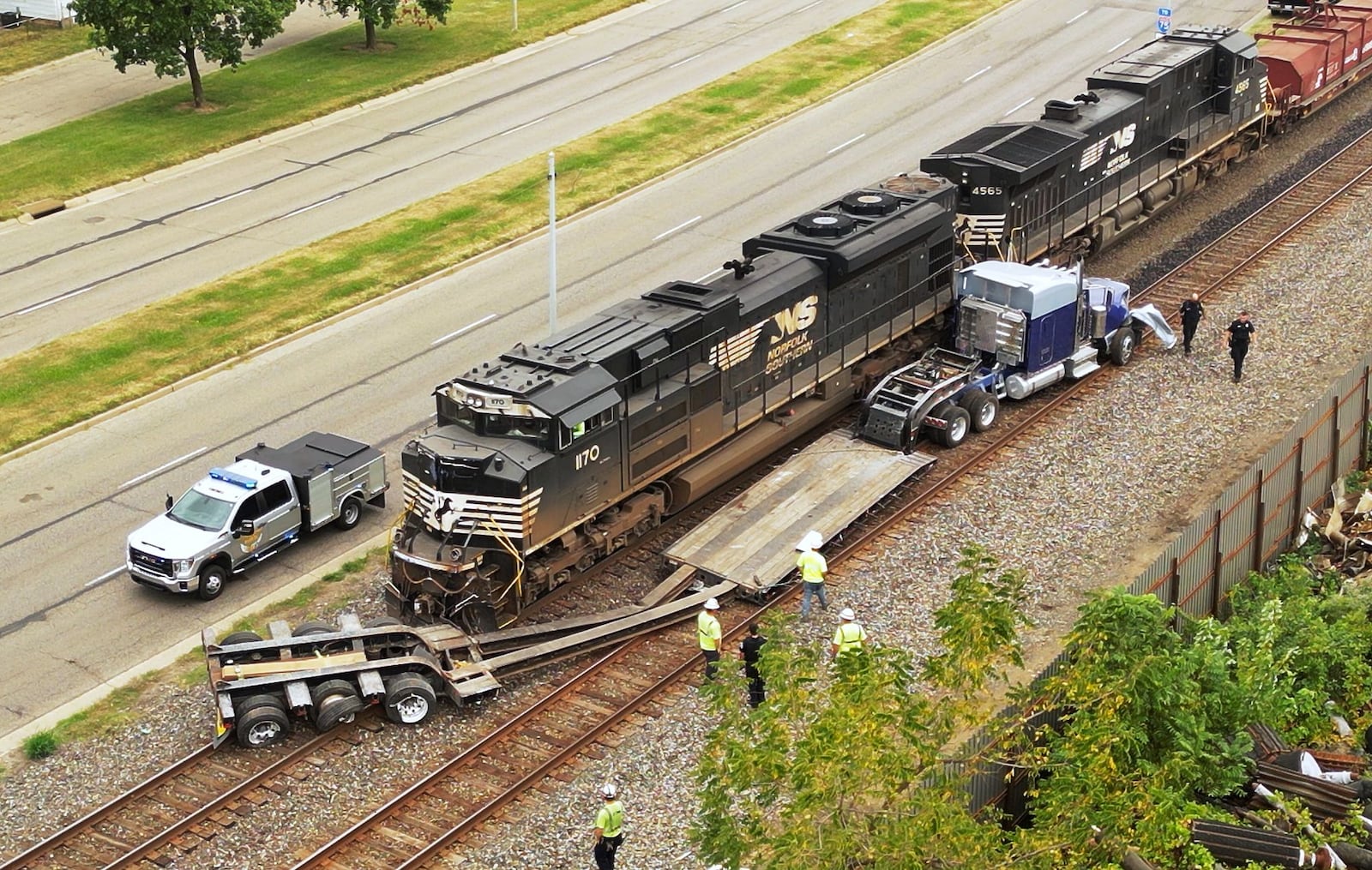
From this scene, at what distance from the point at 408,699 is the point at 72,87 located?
46.4 metres

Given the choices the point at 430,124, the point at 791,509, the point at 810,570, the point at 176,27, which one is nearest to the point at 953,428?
the point at 791,509

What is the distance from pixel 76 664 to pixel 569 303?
1951 cm

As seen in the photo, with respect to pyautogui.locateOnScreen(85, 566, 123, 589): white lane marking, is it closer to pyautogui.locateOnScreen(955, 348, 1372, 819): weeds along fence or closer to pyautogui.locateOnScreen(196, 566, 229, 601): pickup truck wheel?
pyautogui.locateOnScreen(196, 566, 229, 601): pickup truck wheel

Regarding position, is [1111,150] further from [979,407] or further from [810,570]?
[810,570]

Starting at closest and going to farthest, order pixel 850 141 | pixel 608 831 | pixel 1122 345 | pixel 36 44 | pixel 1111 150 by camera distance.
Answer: pixel 608 831 < pixel 1122 345 < pixel 1111 150 < pixel 850 141 < pixel 36 44

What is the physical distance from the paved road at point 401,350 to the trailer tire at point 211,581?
224 millimetres

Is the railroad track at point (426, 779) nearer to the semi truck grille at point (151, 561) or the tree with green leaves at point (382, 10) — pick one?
the semi truck grille at point (151, 561)

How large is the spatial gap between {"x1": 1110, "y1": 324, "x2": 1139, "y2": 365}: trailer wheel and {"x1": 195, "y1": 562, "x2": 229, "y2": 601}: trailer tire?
2142 centimetres

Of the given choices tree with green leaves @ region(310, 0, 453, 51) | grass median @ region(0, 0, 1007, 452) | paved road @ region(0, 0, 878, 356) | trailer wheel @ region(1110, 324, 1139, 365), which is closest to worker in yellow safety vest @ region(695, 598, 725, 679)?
trailer wheel @ region(1110, 324, 1139, 365)

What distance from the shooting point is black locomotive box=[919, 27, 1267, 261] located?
41188 millimetres

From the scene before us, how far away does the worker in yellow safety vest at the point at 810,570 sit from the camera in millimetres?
29109

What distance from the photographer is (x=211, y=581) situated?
31453mm

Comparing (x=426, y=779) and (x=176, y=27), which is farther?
(x=176, y=27)

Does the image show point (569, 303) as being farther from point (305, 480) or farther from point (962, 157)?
point (305, 480)
